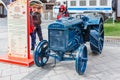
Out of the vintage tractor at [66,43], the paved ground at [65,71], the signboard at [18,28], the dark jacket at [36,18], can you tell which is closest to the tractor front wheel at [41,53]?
the vintage tractor at [66,43]

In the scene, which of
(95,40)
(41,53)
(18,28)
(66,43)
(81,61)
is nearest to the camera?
(81,61)

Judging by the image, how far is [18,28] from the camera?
290 inches

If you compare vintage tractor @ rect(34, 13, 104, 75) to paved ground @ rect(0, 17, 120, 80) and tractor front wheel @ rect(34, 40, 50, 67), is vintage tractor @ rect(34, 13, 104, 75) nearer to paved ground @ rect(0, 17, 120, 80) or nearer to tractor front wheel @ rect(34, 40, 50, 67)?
tractor front wheel @ rect(34, 40, 50, 67)

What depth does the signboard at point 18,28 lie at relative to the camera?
286 inches

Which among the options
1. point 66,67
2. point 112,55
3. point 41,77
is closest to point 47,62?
point 66,67

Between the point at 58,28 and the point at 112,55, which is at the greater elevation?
the point at 58,28

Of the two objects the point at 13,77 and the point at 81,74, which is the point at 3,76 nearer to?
the point at 13,77

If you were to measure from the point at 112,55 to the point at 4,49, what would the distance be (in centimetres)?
350

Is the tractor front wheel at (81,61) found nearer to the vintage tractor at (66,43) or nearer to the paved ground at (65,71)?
the vintage tractor at (66,43)

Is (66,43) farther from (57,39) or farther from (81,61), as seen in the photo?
(81,61)

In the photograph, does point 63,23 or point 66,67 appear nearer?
point 63,23

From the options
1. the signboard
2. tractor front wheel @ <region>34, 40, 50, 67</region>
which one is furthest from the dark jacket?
tractor front wheel @ <region>34, 40, 50, 67</region>

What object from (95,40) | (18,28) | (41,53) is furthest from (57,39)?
(95,40)

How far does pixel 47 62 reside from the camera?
24.5 ft
